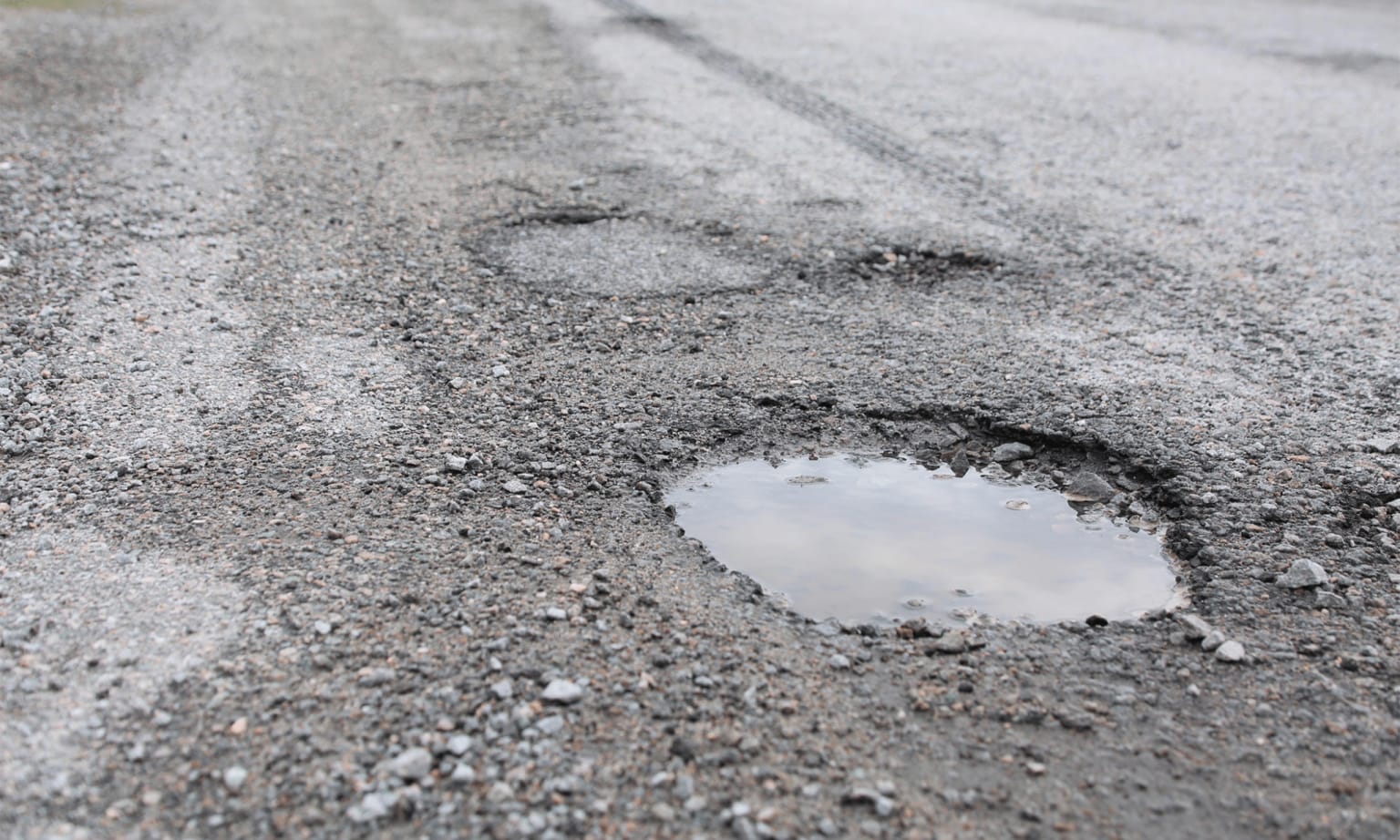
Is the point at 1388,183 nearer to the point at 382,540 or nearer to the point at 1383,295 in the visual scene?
the point at 1383,295

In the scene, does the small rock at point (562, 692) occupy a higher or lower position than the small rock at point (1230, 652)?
lower

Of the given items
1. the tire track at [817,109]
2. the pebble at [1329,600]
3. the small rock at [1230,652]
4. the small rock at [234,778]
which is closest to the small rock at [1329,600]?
the pebble at [1329,600]

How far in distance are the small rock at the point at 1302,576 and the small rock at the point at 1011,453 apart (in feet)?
2.79

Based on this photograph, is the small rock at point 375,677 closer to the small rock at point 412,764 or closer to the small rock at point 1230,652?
the small rock at point 412,764

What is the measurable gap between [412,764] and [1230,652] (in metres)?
1.86

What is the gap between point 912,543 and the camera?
320 cm

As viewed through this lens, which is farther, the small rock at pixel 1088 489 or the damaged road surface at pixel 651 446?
the small rock at pixel 1088 489

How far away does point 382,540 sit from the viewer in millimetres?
3006

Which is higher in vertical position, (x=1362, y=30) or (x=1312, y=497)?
(x=1362, y=30)

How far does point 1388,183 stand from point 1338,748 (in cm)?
488

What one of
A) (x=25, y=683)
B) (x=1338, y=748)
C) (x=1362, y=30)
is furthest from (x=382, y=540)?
(x=1362, y=30)

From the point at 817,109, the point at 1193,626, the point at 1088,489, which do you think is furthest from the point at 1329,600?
the point at 817,109

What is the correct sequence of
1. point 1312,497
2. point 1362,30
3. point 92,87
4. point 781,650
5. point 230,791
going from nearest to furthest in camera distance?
point 230,791
point 781,650
point 1312,497
point 92,87
point 1362,30

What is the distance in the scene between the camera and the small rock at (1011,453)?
354 cm
